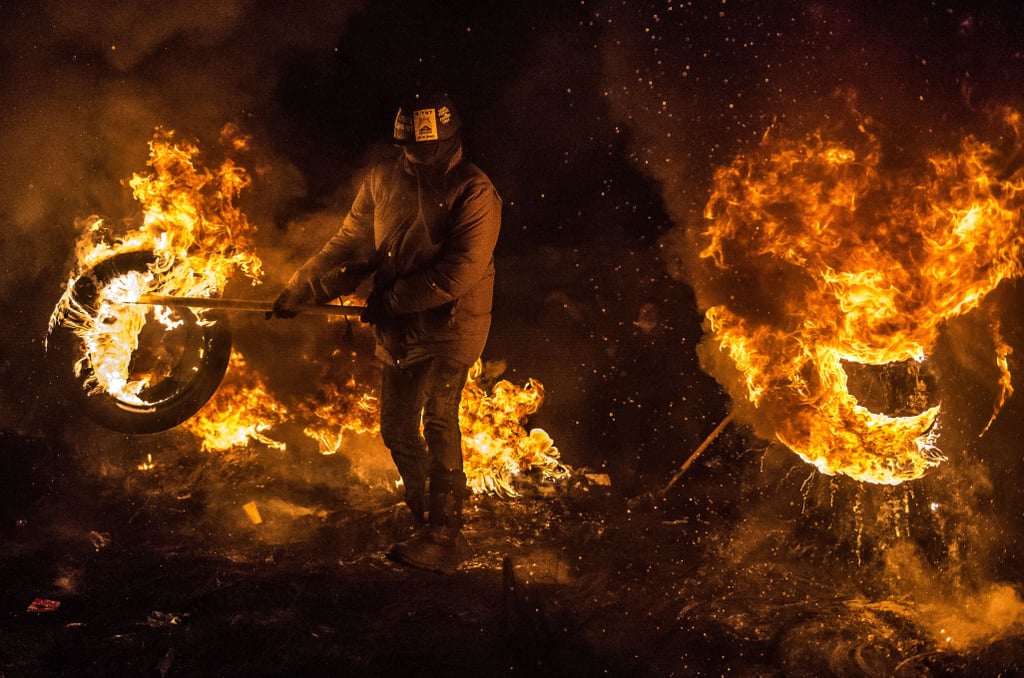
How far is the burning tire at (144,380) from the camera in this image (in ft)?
18.9

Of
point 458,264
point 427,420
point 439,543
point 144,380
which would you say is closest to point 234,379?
point 144,380

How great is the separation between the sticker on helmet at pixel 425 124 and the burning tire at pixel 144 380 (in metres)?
2.33

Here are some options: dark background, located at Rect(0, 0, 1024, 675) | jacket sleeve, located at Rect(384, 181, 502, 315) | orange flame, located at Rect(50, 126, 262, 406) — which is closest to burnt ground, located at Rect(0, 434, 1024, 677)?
dark background, located at Rect(0, 0, 1024, 675)

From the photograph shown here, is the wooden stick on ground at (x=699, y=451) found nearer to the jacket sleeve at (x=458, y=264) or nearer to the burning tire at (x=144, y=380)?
the jacket sleeve at (x=458, y=264)

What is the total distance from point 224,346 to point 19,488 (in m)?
2.42

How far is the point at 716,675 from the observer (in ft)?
14.0

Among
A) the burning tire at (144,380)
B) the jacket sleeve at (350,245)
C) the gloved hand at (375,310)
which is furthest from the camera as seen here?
the jacket sleeve at (350,245)

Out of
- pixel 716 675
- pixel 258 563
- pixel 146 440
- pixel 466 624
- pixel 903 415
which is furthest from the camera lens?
pixel 146 440

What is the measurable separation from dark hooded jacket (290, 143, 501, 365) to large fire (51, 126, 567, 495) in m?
1.60

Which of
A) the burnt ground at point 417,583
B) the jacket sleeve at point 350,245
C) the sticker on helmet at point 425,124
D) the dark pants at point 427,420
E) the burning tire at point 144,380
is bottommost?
the burnt ground at point 417,583

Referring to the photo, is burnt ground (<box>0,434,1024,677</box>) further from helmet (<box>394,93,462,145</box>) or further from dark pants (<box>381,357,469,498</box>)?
helmet (<box>394,93,462,145</box>)

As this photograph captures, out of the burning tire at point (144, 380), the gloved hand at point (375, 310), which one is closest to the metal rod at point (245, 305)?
the gloved hand at point (375, 310)

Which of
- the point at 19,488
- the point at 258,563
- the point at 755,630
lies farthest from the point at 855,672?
the point at 19,488

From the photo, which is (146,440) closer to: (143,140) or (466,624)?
(143,140)
